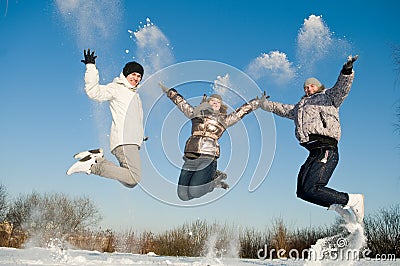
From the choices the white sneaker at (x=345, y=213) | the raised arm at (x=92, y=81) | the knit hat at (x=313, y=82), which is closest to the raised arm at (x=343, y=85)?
the knit hat at (x=313, y=82)

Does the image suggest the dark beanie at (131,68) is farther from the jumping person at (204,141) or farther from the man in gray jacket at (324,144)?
the man in gray jacket at (324,144)

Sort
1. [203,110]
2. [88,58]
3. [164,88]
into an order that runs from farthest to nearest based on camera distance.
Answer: [203,110]
[164,88]
[88,58]

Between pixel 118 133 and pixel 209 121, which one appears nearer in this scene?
pixel 118 133

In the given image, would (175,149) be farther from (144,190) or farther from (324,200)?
(324,200)

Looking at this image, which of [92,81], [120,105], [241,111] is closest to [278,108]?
[241,111]

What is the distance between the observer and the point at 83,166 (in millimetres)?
5844

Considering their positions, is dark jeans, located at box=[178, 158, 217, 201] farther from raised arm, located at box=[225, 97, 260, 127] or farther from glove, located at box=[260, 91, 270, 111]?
glove, located at box=[260, 91, 270, 111]

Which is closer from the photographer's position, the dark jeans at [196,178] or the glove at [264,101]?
the dark jeans at [196,178]

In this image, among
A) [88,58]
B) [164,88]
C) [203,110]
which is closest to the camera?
[88,58]

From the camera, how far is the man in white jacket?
5801 millimetres

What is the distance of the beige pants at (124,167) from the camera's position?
5809 millimetres

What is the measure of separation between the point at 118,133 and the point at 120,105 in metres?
0.41

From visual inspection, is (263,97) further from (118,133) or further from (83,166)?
(83,166)

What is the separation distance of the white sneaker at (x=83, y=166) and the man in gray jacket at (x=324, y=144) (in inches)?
108
